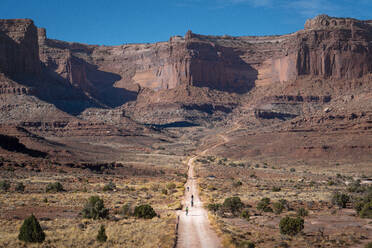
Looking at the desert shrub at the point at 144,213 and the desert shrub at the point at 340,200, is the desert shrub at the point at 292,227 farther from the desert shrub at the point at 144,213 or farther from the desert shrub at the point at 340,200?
the desert shrub at the point at 340,200

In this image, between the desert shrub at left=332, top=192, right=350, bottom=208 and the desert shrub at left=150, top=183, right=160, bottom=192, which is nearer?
the desert shrub at left=332, top=192, right=350, bottom=208

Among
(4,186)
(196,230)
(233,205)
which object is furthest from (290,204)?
(4,186)

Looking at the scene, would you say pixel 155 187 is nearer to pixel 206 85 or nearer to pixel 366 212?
pixel 366 212

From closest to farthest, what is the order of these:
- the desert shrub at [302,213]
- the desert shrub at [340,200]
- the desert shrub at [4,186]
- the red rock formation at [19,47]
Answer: the desert shrub at [302,213] → the desert shrub at [340,200] → the desert shrub at [4,186] → the red rock formation at [19,47]

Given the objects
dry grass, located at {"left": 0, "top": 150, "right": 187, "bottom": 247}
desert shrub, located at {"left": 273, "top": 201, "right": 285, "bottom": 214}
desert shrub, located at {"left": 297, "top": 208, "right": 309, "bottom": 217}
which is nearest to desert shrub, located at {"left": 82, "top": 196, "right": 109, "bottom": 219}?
dry grass, located at {"left": 0, "top": 150, "right": 187, "bottom": 247}

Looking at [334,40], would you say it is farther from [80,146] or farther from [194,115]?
[80,146]

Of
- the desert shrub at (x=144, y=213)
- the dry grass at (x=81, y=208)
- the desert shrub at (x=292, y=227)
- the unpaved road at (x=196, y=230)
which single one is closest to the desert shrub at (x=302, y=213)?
the unpaved road at (x=196, y=230)

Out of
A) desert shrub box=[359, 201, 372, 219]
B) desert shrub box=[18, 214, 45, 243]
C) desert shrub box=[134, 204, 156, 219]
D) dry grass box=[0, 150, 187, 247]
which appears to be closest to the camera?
desert shrub box=[18, 214, 45, 243]

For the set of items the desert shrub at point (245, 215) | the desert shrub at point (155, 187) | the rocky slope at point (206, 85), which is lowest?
the desert shrub at point (155, 187)

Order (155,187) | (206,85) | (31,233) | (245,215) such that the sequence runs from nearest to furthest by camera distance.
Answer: (31,233)
(245,215)
(155,187)
(206,85)

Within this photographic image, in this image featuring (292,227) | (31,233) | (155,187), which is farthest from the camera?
(155,187)

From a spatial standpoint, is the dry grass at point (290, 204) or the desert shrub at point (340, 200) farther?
the desert shrub at point (340, 200)

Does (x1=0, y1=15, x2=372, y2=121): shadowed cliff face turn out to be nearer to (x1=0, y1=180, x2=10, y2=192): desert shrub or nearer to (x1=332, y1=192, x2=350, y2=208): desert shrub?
(x1=0, y1=180, x2=10, y2=192): desert shrub

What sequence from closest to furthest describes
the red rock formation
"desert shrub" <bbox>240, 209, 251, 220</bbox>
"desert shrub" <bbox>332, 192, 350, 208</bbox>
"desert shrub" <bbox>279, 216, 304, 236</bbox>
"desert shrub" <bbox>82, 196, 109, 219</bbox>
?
"desert shrub" <bbox>279, 216, 304, 236</bbox>, "desert shrub" <bbox>82, 196, 109, 219</bbox>, "desert shrub" <bbox>240, 209, 251, 220</bbox>, "desert shrub" <bbox>332, 192, 350, 208</bbox>, the red rock formation
